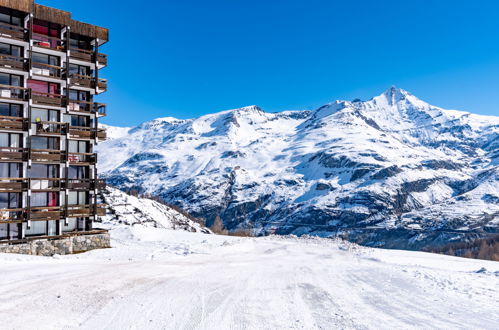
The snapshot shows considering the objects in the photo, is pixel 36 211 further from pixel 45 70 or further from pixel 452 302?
pixel 452 302

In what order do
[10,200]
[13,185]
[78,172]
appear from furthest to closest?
[78,172] → [10,200] → [13,185]

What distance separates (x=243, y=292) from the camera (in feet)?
60.9

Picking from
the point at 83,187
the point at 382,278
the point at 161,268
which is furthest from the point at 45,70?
the point at 382,278

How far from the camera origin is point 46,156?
35.6 m

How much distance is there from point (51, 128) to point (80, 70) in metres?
7.00

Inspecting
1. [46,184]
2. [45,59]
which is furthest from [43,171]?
[45,59]

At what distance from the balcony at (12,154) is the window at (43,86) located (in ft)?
19.5

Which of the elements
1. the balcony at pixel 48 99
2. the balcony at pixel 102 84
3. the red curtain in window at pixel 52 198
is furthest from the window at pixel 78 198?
the balcony at pixel 102 84

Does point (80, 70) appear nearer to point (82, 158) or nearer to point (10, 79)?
point (10, 79)

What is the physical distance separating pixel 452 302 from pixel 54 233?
3130 centimetres

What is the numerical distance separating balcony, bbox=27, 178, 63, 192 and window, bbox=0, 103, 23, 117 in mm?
5760

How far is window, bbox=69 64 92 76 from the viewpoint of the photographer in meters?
40.1

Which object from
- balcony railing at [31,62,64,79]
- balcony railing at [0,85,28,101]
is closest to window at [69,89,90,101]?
balcony railing at [31,62,64,79]

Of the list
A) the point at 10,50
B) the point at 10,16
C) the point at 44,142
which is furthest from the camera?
the point at 44,142
